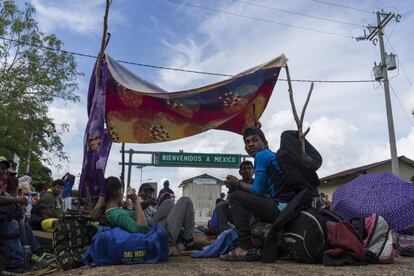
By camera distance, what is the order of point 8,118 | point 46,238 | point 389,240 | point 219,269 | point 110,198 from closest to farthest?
point 219,269, point 389,240, point 110,198, point 46,238, point 8,118

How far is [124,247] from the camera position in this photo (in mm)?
3998

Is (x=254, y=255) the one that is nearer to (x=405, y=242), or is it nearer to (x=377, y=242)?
(x=377, y=242)

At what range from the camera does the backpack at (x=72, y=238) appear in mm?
4270

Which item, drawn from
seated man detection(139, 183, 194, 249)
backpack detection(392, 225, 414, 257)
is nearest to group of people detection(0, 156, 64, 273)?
seated man detection(139, 183, 194, 249)

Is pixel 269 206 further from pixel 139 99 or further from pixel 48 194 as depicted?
pixel 48 194

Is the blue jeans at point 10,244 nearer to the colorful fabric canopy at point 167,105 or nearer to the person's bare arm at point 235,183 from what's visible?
the colorful fabric canopy at point 167,105

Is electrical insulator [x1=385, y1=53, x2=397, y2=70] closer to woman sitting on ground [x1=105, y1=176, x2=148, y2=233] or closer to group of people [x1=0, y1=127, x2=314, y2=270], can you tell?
group of people [x1=0, y1=127, x2=314, y2=270]

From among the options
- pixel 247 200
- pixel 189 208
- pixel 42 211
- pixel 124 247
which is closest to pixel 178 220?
pixel 189 208

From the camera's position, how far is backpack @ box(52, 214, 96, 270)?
4270 mm

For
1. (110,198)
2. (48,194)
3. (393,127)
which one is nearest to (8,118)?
(48,194)

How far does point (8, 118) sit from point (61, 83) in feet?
8.49

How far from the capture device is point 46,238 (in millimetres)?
6066

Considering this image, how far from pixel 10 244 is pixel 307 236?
348cm

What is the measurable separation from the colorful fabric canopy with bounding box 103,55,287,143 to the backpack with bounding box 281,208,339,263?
3.25 meters
